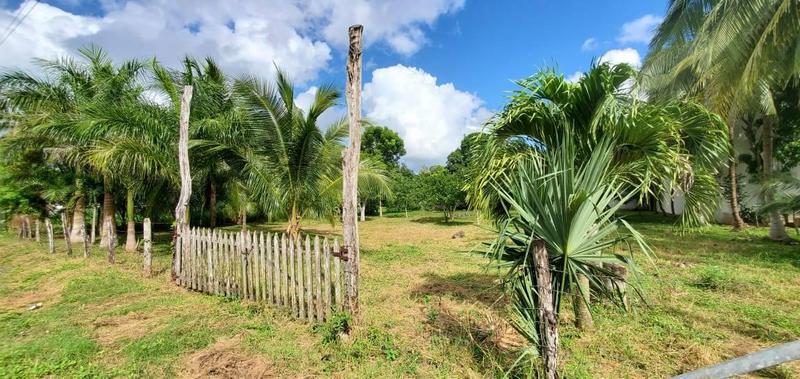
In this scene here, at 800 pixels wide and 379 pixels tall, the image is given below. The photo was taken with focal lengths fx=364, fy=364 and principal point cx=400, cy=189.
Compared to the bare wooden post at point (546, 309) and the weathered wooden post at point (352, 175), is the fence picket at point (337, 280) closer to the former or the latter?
the weathered wooden post at point (352, 175)

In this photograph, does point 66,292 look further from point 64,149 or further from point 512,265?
point 512,265

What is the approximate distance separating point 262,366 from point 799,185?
33.3ft

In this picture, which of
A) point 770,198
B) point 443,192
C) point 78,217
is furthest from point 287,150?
point 443,192

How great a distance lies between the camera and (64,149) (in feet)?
30.7

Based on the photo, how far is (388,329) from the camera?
4.12 metres

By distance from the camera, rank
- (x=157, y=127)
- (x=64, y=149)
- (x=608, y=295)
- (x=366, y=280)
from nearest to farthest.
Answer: (x=608, y=295) < (x=366, y=280) < (x=157, y=127) < (x=64, y=149)

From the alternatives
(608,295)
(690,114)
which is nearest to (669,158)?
(690,114)

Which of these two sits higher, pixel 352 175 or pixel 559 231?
pixel 352 175

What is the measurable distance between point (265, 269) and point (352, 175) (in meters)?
1.86

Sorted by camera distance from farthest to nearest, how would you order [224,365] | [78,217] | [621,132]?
[78,217]
[621,132]
[224,365]

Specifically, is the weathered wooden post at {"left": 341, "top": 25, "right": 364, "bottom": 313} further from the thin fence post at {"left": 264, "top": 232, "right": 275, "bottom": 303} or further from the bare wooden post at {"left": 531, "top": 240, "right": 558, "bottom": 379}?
the bare wooden post at {"left": 531, "top": 240, "right": 558, "bottom": 379}

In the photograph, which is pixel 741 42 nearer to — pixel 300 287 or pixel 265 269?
pixel 300 287

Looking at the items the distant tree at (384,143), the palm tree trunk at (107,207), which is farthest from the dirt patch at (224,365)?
the distant tree at (384,143)

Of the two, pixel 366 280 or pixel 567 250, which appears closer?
pixel 567 250
